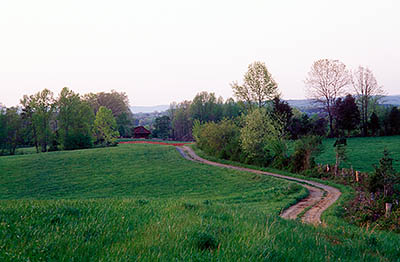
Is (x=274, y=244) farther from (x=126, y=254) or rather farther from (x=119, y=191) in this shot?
(x=119, y=191)

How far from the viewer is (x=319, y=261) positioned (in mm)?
4547

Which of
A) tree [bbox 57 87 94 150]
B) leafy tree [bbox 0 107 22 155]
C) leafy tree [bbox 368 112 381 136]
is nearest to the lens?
leafy tree [bbox 0 107 22 155]

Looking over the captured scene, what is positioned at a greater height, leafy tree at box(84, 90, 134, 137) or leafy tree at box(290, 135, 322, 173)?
leafy tree at box(84, 90, 134, 137)

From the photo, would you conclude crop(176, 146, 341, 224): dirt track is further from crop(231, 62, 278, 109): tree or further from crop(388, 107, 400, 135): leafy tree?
crop(388, 107, 400, 135): leafy tree

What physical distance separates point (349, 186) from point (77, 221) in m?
21.8

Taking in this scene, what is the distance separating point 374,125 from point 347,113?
6.28 metres

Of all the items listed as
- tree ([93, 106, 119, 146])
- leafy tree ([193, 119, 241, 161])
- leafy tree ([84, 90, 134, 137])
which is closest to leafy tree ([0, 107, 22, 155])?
tree ([93, 106, 119, 146])

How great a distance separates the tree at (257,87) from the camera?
52.9 m

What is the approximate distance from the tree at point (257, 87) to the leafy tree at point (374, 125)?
25.9 m

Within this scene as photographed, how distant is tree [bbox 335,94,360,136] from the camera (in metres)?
64.1

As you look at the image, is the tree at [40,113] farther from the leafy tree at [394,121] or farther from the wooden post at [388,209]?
the leafy tree at [394,121]

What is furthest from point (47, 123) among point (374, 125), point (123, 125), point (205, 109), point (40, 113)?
point (374, 125)

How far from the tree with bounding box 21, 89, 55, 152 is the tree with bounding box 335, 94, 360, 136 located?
6385 cm

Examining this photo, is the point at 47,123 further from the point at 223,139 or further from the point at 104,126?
the point at 223,139
